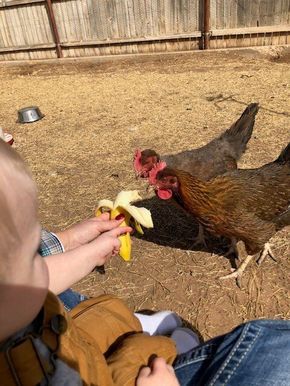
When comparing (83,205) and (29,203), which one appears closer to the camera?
(29,203)

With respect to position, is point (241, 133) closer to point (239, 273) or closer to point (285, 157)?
point (285, 157)

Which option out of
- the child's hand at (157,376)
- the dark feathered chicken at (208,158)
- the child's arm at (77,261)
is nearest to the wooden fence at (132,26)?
the dark feathered chicken at (208,158)

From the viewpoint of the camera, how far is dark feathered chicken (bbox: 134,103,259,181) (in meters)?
3.46

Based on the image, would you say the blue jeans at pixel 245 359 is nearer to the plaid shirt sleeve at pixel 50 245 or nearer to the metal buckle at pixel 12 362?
the metal buckle at pixel 12 362

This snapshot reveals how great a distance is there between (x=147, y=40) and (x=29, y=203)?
8.31 m

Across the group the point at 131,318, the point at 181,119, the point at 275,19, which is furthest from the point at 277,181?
the point at 275,19

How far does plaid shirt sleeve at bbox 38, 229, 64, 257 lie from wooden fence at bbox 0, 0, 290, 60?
7.03 meters

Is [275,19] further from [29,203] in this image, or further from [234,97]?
[29,203]

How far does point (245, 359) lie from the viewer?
4.35 feet

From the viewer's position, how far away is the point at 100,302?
1719mm

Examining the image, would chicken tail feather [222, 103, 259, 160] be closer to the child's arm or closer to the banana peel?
the banana peel

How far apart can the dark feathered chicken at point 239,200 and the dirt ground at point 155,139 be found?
1.00ft

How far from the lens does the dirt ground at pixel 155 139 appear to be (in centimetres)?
290

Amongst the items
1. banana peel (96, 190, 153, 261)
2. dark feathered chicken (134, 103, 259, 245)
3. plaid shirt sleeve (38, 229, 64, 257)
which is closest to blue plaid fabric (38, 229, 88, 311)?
plaid shirt sleeve (38, 229, 64, 257)
